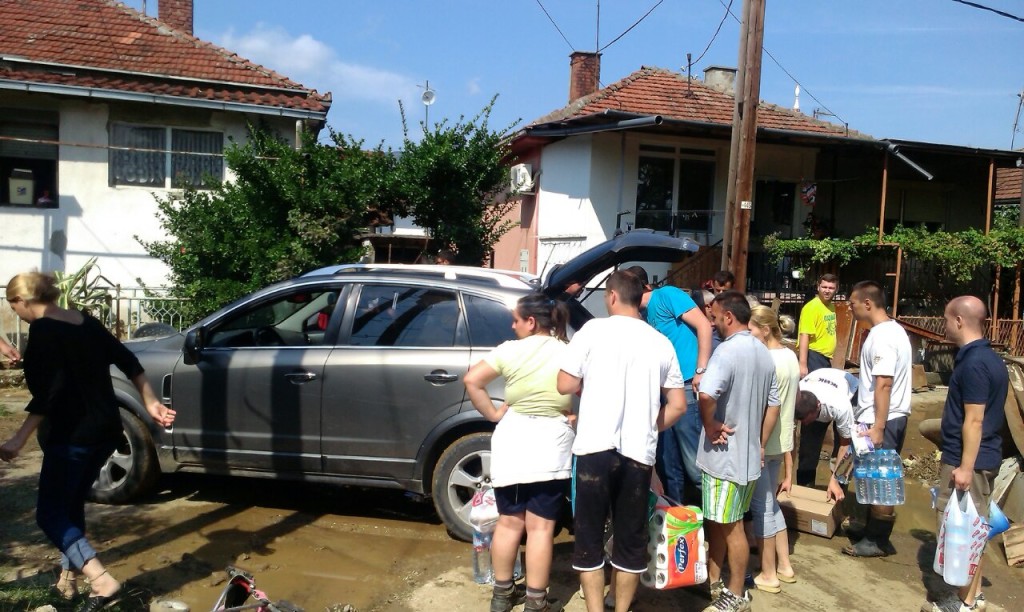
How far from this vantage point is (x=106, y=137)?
11797 mm

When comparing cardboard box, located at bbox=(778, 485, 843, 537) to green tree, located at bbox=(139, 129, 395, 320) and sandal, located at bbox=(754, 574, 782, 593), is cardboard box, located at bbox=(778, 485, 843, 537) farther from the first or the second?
green tree, located at bbox=(139, 129, 395, 320)

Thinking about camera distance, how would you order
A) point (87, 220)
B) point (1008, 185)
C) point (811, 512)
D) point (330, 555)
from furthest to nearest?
point (1008, 185) < point (87, 220) < point (811, 512) < point (330, 555)

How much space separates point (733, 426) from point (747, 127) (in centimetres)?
524

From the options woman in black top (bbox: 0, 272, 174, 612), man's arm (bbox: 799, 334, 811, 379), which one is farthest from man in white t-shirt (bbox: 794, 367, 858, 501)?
woman in black top (bbox: 0, 272, 174, 612)

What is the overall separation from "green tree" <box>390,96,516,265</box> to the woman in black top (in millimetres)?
6411

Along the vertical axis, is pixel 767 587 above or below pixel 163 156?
below

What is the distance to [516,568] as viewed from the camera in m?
4.64

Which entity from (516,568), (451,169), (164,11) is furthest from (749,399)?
(164,11)

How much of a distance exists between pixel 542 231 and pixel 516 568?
1187 cm

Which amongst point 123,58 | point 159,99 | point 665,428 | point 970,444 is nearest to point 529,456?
point 665,428

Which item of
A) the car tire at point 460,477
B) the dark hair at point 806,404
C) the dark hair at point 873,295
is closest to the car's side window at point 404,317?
the car tire at point 460,477

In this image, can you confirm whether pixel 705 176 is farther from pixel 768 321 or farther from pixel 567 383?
pixel 567 383

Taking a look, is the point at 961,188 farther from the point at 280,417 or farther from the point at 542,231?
the point at 280,417

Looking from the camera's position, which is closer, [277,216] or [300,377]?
[300,377]
